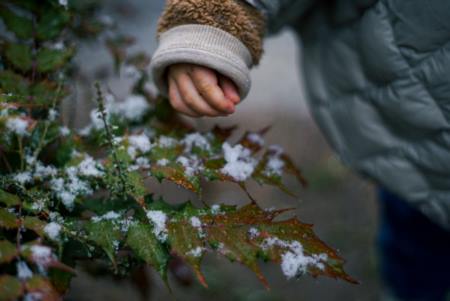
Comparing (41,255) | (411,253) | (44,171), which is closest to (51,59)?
(44,171)

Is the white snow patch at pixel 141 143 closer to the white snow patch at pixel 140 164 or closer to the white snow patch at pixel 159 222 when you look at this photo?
the white snow patch at pixel 140 164

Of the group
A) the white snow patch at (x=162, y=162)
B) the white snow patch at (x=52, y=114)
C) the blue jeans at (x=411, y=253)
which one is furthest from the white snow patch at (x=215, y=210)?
the blue jeans at (x=411, y=253)

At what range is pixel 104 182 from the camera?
752 mm

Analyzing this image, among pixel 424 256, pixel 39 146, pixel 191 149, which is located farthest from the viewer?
pixel 424 256

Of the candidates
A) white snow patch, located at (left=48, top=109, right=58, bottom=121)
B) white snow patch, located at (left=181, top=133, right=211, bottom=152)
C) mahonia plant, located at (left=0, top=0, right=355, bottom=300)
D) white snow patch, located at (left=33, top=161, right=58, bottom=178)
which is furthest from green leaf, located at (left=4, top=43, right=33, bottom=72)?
white snow patch, located at (left=181, top=133, right=211, bottom=152)

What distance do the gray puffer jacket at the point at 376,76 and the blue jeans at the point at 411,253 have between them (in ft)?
0.78

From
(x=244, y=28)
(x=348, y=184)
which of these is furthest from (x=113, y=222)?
(x=348, y=184)

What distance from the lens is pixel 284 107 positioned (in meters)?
2.61

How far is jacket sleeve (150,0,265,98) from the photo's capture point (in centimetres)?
80

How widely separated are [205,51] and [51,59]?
306 millimetres

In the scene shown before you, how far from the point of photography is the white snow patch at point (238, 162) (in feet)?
2.64

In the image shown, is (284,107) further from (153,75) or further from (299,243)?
(299,243)

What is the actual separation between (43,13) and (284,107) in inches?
70.7

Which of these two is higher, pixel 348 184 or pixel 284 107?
pixel 284 107
